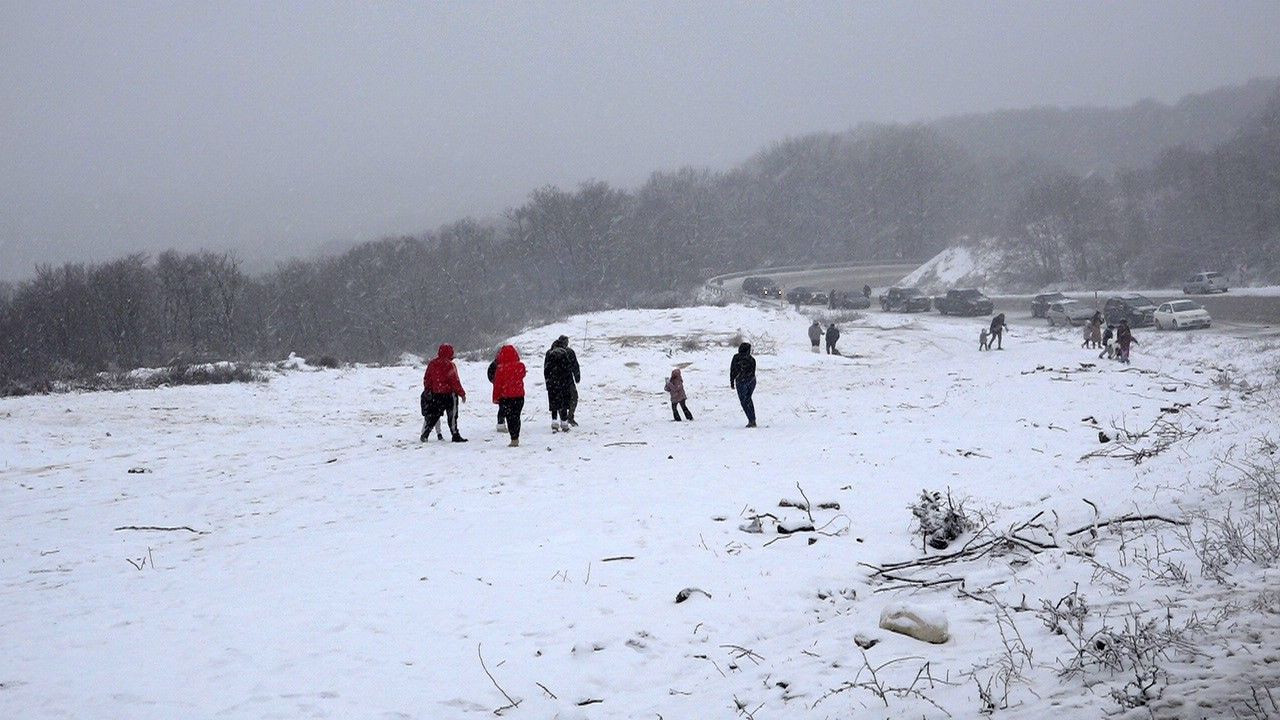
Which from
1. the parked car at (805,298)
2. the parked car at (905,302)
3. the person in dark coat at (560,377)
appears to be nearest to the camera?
the person in dark coat at (560,377)

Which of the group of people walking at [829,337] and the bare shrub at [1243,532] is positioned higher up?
the group of people walking at [829,337]

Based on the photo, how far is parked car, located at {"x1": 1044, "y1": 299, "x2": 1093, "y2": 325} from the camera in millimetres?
35562

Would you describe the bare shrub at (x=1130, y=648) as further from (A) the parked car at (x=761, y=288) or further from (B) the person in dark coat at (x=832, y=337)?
(A) the parked car at (x=761, y=288)

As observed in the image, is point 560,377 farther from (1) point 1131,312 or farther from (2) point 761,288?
(2) point 761,288

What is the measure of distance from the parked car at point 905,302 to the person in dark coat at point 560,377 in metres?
40.3

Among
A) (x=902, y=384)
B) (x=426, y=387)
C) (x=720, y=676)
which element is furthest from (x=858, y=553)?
(x=902, y=384)

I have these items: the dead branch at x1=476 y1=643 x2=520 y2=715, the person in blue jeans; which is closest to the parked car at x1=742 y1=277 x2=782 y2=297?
the person in blue jeans

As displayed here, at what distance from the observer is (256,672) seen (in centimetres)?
446

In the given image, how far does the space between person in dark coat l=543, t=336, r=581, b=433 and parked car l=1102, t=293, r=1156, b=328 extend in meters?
29.2

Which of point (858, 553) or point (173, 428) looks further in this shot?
point (173, 428)

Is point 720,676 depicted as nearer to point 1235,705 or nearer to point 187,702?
point 1235,705

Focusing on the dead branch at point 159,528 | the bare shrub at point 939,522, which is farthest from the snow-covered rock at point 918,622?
the dead branch at point 159,528

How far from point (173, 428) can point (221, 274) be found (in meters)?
57.1

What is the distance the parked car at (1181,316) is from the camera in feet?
93.5
